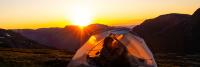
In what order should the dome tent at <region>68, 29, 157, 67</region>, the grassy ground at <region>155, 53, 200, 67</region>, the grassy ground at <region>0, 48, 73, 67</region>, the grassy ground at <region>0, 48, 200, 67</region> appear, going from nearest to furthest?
the dome tent at <region>68, 29, 157, 67</region>
the grassy ground at <region>0, 48, 73, 67</region>
the grassy ground at <region>0, 48, 200, 67</region>
the grassy ground at <region>155, 53, 200, 67</region>

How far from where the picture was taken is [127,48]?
2530cm

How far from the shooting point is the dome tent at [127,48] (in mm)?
24281

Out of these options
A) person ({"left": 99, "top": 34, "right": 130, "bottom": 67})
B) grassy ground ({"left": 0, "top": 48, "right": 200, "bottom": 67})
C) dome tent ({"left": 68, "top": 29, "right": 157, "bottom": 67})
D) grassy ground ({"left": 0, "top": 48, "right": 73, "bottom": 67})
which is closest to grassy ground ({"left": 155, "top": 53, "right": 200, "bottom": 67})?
grassy ground ({"left": 0, "top": 48, "right": 200, "bottom": 67})

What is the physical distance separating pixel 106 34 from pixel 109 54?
2.82 metres

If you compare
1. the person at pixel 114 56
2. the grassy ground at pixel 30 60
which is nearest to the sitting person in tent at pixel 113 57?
the person at pixel 114 56

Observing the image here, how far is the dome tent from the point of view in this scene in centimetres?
2428

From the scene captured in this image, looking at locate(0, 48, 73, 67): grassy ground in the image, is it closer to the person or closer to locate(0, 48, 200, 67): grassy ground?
locate(0, 48, 200, 67): grassy ground

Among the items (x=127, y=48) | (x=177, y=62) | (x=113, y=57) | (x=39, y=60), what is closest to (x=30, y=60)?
(x=39, y=60)

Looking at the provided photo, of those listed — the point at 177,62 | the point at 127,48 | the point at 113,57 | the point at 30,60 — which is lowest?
the point at 177,62

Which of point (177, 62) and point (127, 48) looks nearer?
point (127, 48)

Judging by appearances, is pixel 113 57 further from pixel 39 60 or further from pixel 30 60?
pixel 30 60

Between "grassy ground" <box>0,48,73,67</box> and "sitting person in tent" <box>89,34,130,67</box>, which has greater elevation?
"sitting person in tent" <box>89,34,130,67</box>

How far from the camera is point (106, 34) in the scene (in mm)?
26828

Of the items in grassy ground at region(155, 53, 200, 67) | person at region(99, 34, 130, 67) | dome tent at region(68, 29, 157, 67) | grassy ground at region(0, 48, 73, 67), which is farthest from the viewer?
grassy ground at region(155, 53, 200, 67)
